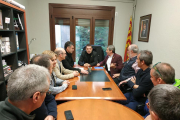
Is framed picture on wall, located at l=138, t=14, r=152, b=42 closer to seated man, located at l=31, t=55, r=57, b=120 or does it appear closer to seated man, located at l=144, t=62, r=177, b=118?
seated man, located at l=144, t=62, r=177, b=118

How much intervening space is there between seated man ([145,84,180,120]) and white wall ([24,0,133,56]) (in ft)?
12.0

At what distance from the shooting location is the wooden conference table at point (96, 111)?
1126 mm

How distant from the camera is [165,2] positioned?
247 centimetres

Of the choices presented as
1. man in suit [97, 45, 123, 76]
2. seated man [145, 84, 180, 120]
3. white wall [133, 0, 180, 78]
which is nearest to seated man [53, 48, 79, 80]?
man in suit [97, 45, 123, 76]

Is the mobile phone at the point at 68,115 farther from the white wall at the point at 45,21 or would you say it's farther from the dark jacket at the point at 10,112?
the white wall at the point at 45,21

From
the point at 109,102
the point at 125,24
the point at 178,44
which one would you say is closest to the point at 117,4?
the point at 125,24

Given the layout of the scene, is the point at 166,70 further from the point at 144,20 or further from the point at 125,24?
the point at 125,24

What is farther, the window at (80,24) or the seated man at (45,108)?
the window at (80,24)

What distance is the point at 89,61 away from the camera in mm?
3330

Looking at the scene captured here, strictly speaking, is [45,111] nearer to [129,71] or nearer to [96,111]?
[96,111]

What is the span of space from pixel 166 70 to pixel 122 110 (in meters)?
0.66

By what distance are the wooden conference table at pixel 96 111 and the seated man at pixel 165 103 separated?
512mm

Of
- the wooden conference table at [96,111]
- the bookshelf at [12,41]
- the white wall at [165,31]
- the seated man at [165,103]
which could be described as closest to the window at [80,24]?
the white wall at [165,31]

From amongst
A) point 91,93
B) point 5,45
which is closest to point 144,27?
point 91,93
